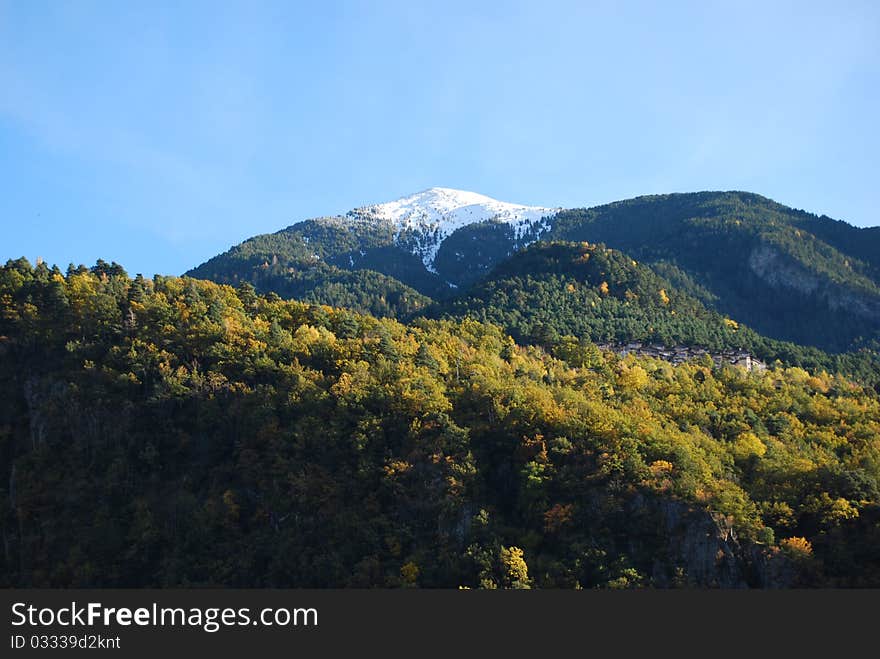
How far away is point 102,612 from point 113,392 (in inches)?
1751

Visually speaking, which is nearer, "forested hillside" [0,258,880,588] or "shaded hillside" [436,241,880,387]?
"forested hillside" [0,258,880,588]

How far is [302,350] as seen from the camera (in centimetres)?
8362

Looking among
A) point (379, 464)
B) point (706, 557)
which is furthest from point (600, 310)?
point (706, 557)

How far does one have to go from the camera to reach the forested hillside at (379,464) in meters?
56.5

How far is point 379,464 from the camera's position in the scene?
2657 inches

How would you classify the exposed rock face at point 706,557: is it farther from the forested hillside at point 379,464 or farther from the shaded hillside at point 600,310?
the shaded hillside at point 600,310

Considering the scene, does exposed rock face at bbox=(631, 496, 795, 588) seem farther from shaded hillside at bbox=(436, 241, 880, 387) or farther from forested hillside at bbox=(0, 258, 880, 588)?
shaded hillside at bbox=(436, 241, 880, 387)

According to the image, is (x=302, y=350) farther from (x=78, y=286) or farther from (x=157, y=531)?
(x=78, y=286)

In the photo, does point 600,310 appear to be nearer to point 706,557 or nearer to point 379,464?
point 379,464

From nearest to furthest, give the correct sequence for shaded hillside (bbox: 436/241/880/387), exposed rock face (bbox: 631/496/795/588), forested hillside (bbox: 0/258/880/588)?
1. exposed rock face (bbox: 631/496/795/588)
2. forested hillside (bbox: 0/258/880/588)
3. shaded hillside (bbox: 436/241/880/387)

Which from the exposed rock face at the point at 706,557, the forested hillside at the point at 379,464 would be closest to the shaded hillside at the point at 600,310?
the forested hillside at the point at 379,464

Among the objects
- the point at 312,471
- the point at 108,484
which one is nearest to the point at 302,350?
the point at 312,471

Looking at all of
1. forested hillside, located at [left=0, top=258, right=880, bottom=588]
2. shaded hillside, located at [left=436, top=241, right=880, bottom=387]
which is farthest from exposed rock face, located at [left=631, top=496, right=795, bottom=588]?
shaded hillside, located at [left=436, top=241, right=880, bottom=387]

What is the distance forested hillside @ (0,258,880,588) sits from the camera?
5650 centimetres
